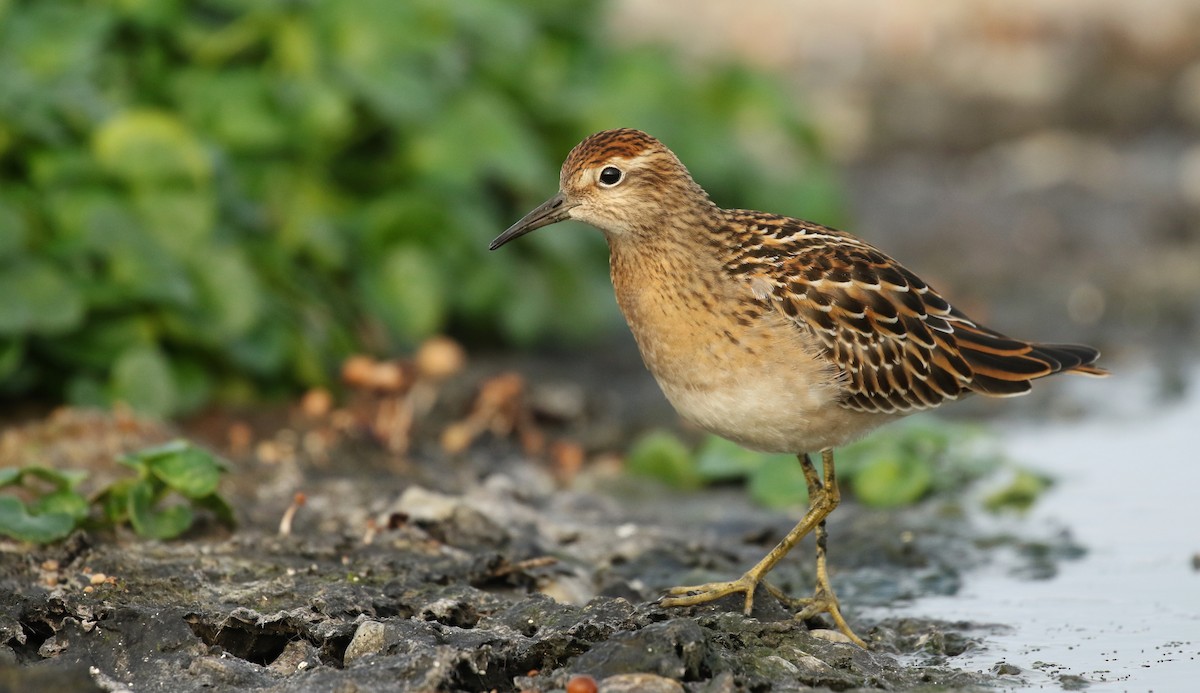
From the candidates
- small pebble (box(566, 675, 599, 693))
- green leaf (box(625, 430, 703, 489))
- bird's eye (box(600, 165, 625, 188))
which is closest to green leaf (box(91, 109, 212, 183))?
green leaf (box(625, 430, 703, 489))

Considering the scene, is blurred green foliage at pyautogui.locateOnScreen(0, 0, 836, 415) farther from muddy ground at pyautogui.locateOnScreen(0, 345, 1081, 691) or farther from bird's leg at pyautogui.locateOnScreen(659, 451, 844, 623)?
bird's leg at pyautogui.locateOnScreen(659, 451, 844, 623)

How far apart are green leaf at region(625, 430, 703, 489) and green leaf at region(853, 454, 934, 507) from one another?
810mm

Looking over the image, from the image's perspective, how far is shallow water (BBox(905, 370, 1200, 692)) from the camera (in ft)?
17.1

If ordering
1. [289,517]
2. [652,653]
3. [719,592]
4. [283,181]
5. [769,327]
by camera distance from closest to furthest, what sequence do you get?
[652,653], [719,592], [769,327], [289,517], [283,181]

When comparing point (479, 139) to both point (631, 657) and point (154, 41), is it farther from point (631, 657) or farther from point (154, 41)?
point (631, 657)

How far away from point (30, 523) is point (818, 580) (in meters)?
2.73

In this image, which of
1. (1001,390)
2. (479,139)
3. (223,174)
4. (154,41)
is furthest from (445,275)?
(1001,390)

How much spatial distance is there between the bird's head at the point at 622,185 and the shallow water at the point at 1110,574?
1.75 meters

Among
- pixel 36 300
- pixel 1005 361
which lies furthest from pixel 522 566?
pixel 36 300

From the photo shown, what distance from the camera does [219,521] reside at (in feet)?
20.0

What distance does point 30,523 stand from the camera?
5523 millimetres

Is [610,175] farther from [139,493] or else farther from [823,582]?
[139,493]

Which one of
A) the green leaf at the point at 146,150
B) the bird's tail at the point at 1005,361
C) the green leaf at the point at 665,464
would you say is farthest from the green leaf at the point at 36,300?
the bird's tail at the point at 1005,361

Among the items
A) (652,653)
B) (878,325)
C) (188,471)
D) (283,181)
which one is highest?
(283,181)
